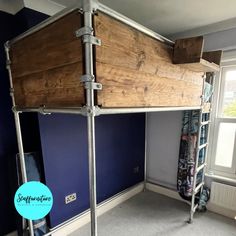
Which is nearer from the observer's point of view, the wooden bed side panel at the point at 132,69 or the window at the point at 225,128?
the wooden bed side panel at the point at 132,69

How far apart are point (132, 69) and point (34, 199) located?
1096 mm

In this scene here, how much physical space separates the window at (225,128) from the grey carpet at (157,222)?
63cm

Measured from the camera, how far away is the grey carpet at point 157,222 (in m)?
2.05

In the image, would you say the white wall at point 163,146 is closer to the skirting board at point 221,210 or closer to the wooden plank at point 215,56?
the skirting board at point 221,210

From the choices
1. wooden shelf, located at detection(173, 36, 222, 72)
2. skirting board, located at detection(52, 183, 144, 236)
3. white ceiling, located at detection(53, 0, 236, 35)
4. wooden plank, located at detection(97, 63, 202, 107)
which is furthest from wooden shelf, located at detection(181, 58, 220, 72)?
skirting board, located at detection(52, 183, 144, 236)

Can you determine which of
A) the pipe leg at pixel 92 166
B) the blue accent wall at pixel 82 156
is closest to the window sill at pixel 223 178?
the blue accent wall at pixel 82 156

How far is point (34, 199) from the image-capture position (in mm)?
1229

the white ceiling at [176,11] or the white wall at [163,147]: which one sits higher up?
the white ceiling at [176,11]

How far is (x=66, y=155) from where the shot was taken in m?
1.98

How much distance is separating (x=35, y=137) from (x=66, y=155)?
386 millimetres

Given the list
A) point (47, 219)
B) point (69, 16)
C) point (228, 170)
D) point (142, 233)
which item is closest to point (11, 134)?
point (47, 219)

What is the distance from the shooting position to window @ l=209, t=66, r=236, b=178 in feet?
7.54

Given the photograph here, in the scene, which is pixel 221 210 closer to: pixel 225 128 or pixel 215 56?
pixel 225 128

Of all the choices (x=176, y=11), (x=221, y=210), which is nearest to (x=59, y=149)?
(x=176, y=11)
